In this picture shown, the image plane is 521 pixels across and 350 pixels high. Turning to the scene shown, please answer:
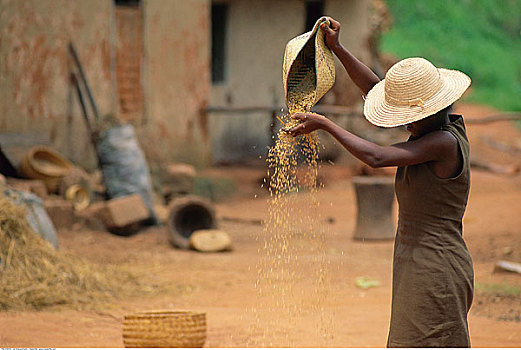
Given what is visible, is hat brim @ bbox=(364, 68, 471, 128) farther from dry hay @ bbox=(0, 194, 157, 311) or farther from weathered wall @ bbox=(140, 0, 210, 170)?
weathered wall @ bbox=(140, 0, 210, 170)

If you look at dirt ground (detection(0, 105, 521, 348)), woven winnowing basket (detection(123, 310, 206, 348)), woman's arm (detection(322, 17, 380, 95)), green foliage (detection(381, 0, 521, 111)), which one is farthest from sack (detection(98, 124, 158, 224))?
green foliage (detection(381, 0, 521, 111))

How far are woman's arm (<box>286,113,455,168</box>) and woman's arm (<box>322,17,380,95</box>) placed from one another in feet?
2.06

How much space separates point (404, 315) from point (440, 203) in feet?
1.59

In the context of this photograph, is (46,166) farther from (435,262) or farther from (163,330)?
(435,262)

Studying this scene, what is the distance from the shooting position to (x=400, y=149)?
2.91 metres

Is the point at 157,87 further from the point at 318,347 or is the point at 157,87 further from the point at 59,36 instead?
the point at 318,347

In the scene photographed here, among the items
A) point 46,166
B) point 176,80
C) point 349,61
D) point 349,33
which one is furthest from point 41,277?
point 349,33

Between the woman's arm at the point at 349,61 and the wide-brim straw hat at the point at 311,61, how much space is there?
0.13 feet

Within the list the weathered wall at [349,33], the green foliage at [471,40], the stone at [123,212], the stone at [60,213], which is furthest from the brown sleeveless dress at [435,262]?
the green foliage at [471,40]

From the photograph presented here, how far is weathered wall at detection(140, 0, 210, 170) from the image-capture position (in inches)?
456

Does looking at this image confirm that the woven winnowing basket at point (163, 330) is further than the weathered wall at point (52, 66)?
No

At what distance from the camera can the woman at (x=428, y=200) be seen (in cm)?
296

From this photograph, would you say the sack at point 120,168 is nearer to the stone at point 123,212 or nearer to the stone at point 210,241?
the stone at point 123,212

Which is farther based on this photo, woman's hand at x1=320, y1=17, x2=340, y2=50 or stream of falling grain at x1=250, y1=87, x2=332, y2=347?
stream of falling grain at x1=250, y1=87, x2=332, y2=347
